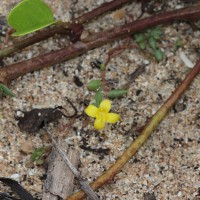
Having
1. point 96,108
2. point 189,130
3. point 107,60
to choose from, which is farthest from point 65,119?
point 189,130

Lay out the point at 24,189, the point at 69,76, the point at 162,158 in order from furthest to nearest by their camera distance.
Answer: the point at 69,76 < the point at 162,158 < the point at 24,189

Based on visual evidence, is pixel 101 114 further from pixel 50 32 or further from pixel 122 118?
pixel 50 32

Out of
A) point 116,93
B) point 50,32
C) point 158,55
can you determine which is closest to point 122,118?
point 116,93

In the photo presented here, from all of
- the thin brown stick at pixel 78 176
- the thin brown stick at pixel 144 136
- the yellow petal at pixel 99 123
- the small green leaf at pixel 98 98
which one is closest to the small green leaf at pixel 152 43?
the thin brown stick at pixel 144 136

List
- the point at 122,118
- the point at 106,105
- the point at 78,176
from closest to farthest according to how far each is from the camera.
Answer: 1. the point at 78,176
2. the point at 106,105
3. the point at 122,118

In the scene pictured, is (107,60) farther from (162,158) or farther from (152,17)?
(162,158)

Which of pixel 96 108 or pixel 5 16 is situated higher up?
pixel 5 16

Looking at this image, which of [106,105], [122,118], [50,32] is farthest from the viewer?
[50,32]

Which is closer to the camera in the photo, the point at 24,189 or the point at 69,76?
the point at 24,189

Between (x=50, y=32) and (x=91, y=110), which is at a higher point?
(x=50, y=32)
